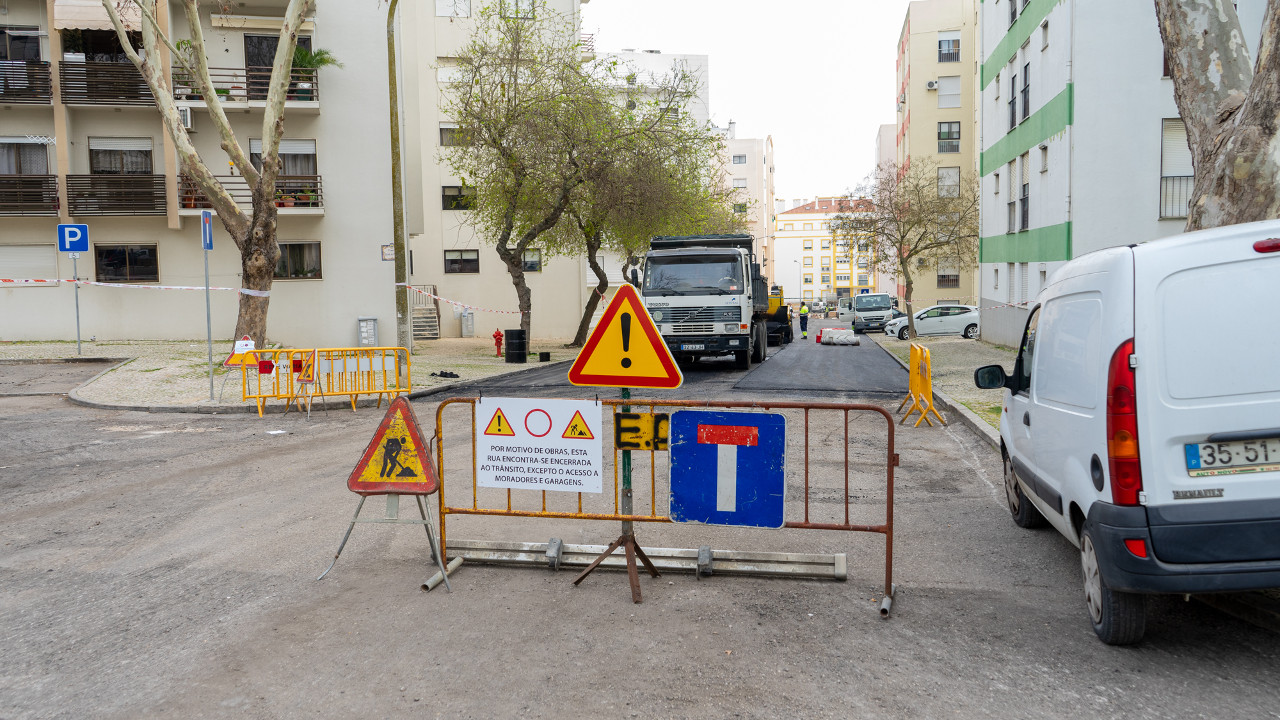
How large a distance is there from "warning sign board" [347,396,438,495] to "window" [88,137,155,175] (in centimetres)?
2588

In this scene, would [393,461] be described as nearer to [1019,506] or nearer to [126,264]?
[1019,506]

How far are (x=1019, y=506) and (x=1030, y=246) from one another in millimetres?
22267

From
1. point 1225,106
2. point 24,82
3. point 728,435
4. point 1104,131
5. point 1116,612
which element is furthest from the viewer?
point 24,82

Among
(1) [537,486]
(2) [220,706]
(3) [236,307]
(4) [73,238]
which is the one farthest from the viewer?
(3) [236,307]

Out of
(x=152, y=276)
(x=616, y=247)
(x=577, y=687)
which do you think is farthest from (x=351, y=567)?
(x=616, y=247)

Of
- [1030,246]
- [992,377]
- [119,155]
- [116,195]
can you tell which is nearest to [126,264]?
[116,195]

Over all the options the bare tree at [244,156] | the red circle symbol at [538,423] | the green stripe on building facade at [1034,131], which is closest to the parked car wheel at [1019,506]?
the red circle symbol at [538,423]

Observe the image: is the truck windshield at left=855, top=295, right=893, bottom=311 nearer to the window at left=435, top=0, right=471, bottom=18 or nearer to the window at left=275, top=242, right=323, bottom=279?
the window at left=435, top=0, right=471, bottom=18

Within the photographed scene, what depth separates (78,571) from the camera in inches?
239

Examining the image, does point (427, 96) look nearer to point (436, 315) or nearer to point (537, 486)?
point (436, 315)

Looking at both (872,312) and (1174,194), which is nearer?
(1174,194)

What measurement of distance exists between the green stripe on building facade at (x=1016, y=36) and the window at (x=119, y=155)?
993 inches

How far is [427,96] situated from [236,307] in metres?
15.5

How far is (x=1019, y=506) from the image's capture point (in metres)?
6.97
